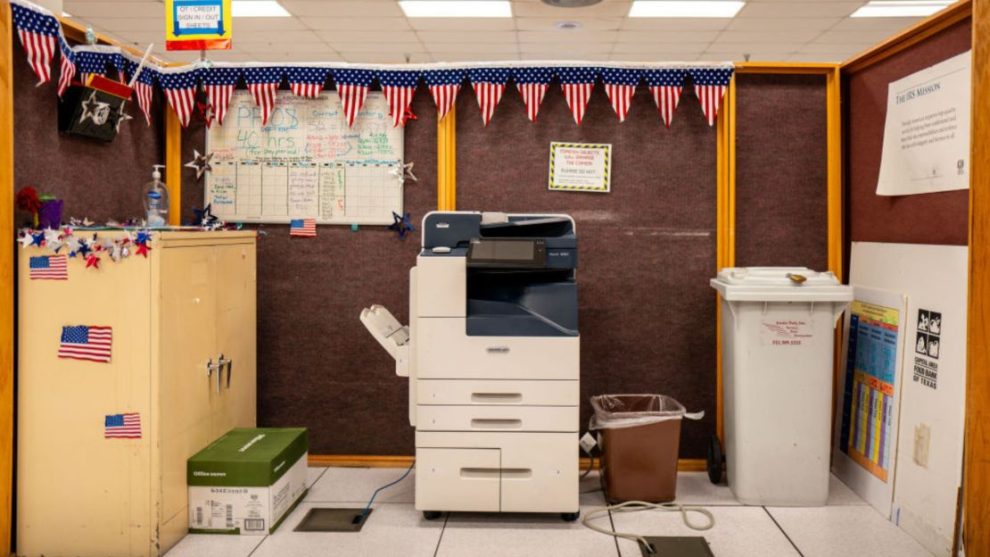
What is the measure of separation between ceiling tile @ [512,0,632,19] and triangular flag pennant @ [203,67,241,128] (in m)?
3.78

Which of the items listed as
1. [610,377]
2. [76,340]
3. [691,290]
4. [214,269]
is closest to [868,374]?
[691,290]

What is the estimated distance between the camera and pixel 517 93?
3.38 metres

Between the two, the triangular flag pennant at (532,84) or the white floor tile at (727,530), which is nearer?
the white floor tile at (727,530)

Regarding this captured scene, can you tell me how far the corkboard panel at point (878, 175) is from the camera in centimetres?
258

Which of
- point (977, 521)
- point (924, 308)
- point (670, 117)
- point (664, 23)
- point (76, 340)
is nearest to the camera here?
point (977, 521)

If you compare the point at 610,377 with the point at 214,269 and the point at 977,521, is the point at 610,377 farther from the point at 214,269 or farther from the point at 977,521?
the point at 214,269

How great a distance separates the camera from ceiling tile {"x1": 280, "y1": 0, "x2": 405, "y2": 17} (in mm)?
6551

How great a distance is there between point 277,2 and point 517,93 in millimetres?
4116

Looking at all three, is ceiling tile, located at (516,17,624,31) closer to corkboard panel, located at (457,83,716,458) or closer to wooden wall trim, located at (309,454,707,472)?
corkboard panel, located at (457,83,716,458)

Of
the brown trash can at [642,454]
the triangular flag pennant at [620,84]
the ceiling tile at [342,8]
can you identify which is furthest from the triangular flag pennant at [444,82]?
the ceiling tile at [342,8]

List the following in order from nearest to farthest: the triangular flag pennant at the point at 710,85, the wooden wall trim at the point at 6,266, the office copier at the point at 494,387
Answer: the wooden wall trim at the point at 6,266 → the office copier at the point at 494,387 → the triangular flag pennant at the point at 710,85

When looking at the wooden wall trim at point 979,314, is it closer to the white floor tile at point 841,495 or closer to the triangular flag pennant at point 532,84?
the white floor tile at point 841,495

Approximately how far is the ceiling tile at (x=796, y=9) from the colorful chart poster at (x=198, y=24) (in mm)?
5065

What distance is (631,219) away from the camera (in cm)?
338
